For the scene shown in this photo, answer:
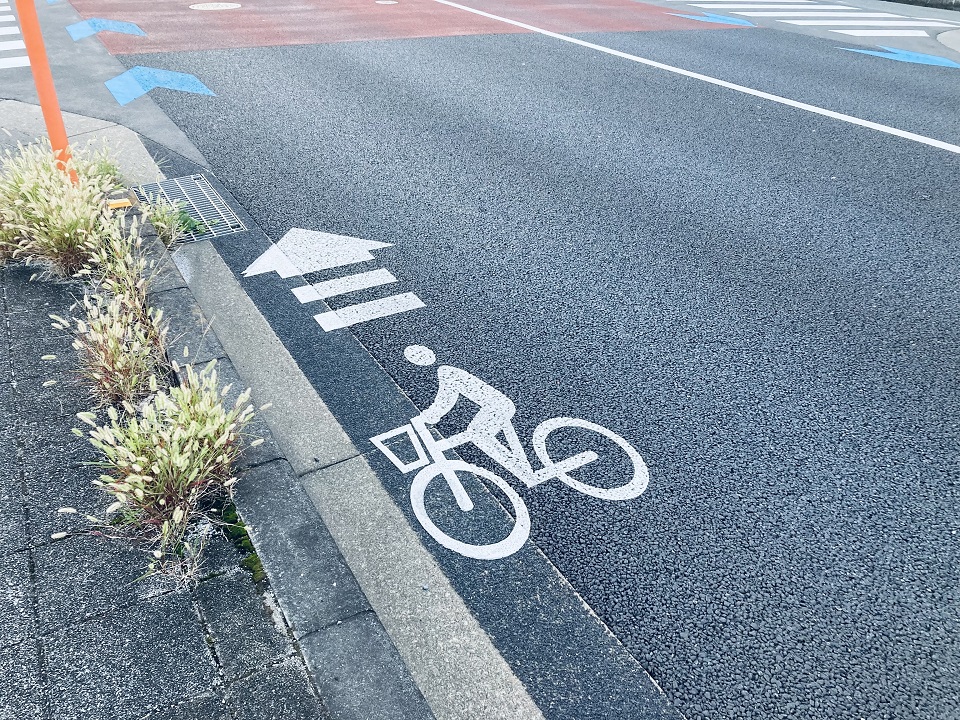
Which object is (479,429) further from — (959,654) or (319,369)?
(959,654)

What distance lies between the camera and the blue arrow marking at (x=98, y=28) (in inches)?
451

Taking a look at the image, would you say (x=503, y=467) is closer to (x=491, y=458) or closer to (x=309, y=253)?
(x=491, y=458)

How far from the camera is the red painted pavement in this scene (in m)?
11.7

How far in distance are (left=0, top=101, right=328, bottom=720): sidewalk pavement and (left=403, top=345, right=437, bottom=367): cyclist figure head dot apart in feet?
5.95

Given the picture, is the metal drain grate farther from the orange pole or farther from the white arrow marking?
the orange pole

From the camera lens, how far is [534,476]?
12.0 ft

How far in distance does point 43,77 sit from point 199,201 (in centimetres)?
151

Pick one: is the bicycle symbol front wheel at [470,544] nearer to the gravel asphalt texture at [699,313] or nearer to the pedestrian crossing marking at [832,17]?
the gravel asphalt texture at [699,313]

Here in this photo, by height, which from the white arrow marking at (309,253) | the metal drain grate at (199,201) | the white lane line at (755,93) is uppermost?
the white lane line at (755,93)

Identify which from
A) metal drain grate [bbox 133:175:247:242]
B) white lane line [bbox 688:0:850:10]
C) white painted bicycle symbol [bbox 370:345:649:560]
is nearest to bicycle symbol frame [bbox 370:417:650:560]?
white painted bicycle symbol [bbox 370:345:649:560]

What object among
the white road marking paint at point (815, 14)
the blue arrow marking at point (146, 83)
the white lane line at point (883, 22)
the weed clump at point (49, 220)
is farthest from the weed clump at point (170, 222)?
the white road marking paint at point (815, 14)

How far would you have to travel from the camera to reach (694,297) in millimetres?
5250

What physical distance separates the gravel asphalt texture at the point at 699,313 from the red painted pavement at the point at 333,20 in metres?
1.89

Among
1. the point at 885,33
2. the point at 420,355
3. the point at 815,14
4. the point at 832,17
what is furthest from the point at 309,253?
the point at 815,14
